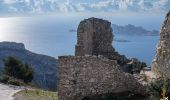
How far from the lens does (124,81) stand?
817 inches

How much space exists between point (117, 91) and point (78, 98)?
1613 mm

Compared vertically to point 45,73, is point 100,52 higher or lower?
higher

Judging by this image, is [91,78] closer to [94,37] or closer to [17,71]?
[94,37]

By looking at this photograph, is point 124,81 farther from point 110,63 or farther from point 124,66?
point 124,66

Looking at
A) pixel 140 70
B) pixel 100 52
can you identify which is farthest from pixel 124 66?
pixel 100 52

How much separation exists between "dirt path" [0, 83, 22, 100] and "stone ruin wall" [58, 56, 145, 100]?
476 inches

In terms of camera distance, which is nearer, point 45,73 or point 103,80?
point 103,80

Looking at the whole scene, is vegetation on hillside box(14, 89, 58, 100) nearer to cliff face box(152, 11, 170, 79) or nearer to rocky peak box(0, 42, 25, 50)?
cliff face box(152, 11, 170, 79)

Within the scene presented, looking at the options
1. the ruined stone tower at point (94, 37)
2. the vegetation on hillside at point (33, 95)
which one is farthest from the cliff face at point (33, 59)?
the ruined stone tower at point (94, 37)

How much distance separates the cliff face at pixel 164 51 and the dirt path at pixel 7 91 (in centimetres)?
1399

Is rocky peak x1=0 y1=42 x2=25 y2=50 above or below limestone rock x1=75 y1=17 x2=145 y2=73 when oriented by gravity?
below

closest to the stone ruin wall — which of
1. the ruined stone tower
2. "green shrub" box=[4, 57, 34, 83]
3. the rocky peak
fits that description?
the ruined stone tower

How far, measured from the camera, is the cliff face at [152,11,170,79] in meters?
20.5

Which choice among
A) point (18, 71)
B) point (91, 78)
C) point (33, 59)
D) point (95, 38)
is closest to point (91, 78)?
point (91, 78)
